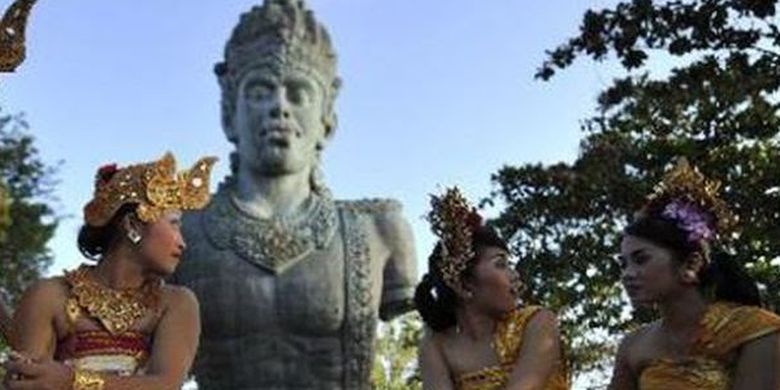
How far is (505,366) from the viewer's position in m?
5.11

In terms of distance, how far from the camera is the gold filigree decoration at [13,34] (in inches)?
190

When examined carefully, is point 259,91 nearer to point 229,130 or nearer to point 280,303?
point 229,130

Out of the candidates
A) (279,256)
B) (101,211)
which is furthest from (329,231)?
(101,211)

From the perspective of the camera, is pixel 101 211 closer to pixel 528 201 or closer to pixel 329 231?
pixel 329 231

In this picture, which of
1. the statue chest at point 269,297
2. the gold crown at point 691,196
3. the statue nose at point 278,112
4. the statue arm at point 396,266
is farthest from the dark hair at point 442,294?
the statue nose at point 278,112

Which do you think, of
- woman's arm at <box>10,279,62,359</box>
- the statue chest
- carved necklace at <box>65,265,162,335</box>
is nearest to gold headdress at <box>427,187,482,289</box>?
carved necklace at <box>65,265,162,335</box>

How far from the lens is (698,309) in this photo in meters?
4.70

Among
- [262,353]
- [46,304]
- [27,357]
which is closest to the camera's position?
[27,357]

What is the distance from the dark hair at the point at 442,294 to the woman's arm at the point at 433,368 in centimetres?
9

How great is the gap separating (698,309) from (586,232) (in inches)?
352

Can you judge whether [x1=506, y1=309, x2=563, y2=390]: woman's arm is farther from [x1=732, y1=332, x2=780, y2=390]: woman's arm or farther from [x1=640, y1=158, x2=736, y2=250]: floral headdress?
[x1=732, y1=332, x2=780, y2=390]: woman's arm

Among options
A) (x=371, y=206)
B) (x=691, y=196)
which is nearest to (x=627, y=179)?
(x=371, y=206)

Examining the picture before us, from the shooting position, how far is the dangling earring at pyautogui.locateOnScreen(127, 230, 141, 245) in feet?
15.6

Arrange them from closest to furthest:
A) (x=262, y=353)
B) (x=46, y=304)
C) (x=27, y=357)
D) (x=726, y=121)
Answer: (x=27, y=357), (x=46, y=304), (x=262, y=353), (x=726, y=121)
